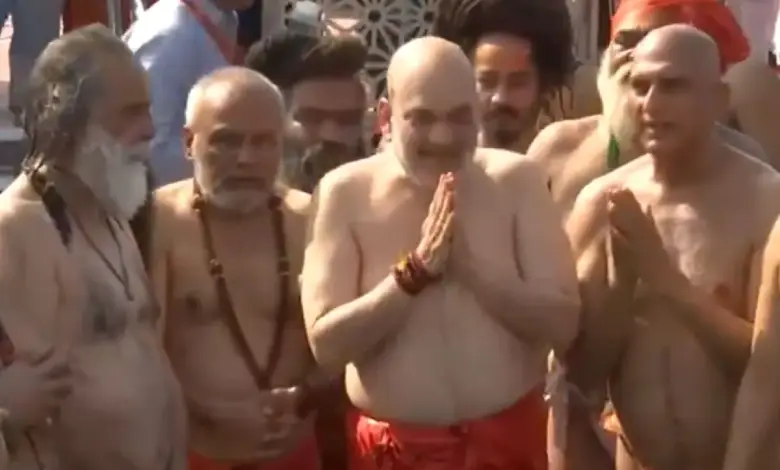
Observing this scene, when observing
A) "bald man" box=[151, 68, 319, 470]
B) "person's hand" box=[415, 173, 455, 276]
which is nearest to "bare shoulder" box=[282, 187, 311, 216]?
"bald man" box=[151, 68, 319, 470]

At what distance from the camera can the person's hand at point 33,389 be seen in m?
1.81

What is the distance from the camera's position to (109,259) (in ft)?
6.38

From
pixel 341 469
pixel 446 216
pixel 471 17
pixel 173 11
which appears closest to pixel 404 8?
pixel 173 11

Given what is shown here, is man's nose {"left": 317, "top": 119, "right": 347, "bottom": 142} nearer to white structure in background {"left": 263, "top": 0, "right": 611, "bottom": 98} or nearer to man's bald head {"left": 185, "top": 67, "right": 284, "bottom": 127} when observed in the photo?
man's bald head {"left": 185, "top": 67, "right": 284, "bottom": 127}

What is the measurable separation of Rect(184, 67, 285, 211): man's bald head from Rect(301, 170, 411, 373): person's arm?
5.1 inches

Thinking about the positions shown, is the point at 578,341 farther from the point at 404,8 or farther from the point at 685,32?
the point at 404,8

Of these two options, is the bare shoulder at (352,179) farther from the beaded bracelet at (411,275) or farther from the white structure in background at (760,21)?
the white structure in background at (760,21)

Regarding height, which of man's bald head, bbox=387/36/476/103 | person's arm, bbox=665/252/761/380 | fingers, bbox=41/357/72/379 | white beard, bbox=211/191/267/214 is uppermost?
man's bald head, bbox=387/36/476/103

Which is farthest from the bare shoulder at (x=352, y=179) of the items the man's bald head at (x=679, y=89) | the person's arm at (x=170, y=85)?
the person's arm at (x=170, y=85)

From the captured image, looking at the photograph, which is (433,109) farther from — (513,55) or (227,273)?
(513,55)

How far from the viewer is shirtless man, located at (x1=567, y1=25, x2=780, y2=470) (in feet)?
6.07

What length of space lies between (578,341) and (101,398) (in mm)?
640

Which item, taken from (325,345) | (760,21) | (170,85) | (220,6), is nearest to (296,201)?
(325,345)

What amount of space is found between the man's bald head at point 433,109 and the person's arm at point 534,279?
0.11 m
